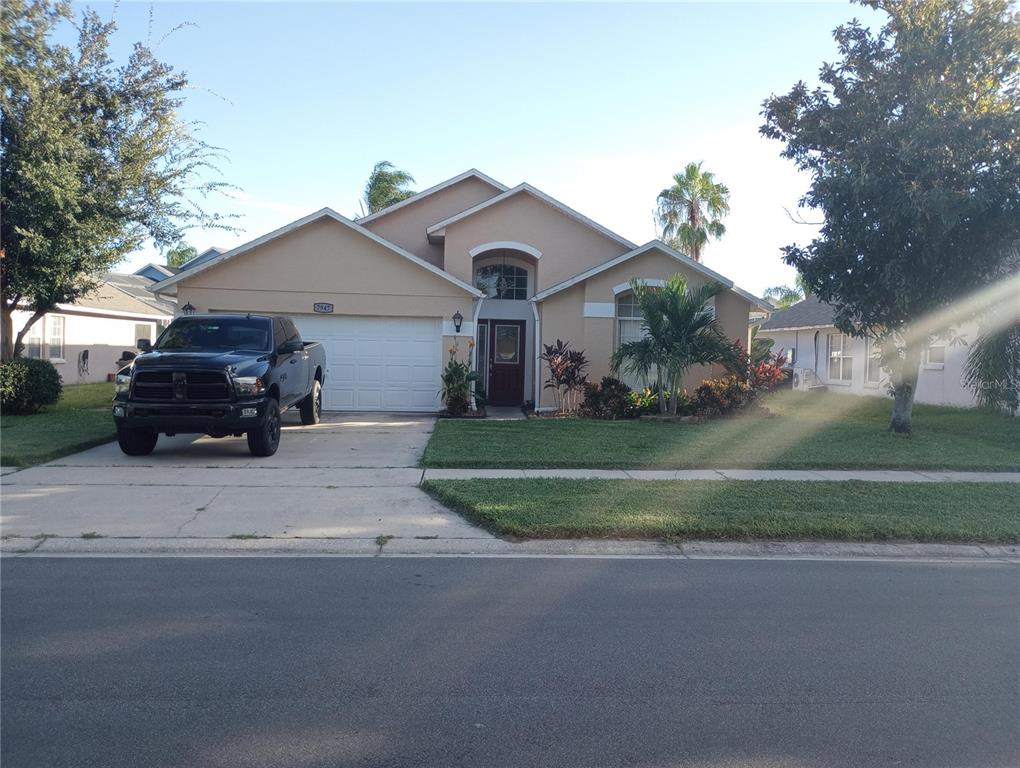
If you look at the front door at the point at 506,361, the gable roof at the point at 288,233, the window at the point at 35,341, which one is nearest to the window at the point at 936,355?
the front door at the point at 506,361

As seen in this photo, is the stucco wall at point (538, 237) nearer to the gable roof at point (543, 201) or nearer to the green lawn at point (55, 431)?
the gable roof at point (543, 201)

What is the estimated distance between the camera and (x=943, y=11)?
1426cm

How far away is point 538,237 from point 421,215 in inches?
160

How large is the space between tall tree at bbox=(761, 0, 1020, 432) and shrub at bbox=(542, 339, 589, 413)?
204 inches

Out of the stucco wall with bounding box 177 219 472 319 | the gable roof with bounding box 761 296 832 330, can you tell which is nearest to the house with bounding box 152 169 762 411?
the stucco wall with bounding box 177 219 472 319

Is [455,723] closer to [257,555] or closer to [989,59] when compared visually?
[257,555]

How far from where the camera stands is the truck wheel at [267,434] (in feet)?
41.8

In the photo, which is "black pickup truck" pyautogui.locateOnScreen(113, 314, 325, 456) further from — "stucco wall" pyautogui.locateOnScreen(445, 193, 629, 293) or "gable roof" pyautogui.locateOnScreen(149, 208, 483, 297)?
"stucco wall" pyautogui.locateOnScreen(445, 193, 629, 293)

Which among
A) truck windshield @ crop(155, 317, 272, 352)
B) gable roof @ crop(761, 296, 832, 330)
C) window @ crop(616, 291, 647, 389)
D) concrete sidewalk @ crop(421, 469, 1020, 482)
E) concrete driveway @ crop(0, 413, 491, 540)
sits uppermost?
gable roof @ crop(761, 296, 832, 330)

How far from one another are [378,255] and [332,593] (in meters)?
13.3

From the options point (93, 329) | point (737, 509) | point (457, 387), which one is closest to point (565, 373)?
point (457, 387)

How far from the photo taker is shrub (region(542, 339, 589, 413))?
61.8 ft

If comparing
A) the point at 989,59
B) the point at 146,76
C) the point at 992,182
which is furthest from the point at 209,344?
the point at 989,59

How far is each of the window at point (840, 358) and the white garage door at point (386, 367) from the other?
1489 cm
